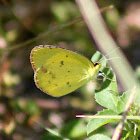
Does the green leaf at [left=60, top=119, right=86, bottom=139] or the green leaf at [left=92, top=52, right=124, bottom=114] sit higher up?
the green leaf at [left=92, top=52, right=124, bottom=114]

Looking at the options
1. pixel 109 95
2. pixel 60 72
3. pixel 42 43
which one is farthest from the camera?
pixel 42 43

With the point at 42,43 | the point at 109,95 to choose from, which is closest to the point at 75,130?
the point at 109,95

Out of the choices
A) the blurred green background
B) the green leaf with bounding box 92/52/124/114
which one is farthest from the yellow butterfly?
the blurred green background

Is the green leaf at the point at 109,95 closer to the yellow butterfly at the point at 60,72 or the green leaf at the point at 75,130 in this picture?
the yellow butterfly at the point at 60,72

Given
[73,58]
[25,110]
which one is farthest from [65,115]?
[73,58]

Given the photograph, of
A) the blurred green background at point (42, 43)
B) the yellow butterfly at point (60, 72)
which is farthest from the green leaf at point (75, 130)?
the blurred green background at point (42, 43)

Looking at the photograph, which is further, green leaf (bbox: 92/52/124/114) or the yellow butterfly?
the yellow butterfly

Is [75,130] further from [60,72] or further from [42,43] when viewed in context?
[42,43]

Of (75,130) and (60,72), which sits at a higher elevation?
(60,72)

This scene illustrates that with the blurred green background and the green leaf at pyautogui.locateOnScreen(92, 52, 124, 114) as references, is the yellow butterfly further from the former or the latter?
the blurred green background

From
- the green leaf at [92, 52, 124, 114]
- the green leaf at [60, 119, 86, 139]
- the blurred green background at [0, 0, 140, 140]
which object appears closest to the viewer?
the green leaf at [92, 52, 124, 114]
